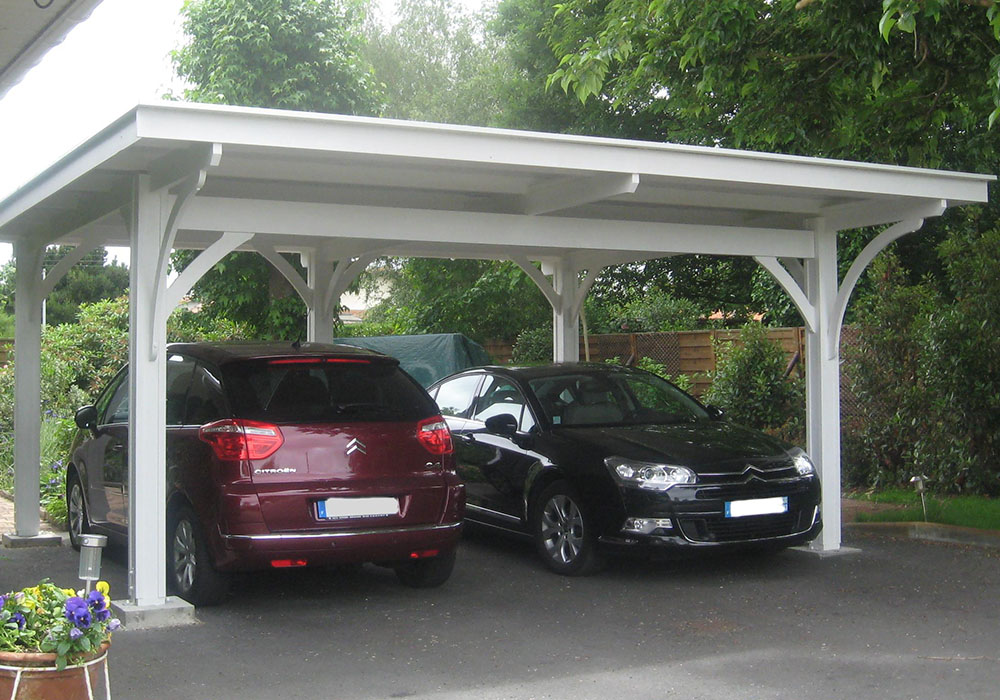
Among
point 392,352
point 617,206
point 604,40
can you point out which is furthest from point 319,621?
point 392,352

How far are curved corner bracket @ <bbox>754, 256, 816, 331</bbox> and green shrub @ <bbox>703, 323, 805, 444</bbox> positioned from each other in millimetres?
4003

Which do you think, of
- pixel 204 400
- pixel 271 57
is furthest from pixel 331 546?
pixel 271 57

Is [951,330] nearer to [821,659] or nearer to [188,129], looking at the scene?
[821,659]

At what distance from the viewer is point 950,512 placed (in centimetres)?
1088

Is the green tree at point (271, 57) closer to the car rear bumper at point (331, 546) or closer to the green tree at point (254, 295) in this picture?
the green tree at point (254, 295)

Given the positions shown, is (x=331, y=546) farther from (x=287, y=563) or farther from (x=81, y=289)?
(x=81, y=289)

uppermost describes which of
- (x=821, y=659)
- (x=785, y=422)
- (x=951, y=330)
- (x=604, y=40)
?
(x=604, y=40)

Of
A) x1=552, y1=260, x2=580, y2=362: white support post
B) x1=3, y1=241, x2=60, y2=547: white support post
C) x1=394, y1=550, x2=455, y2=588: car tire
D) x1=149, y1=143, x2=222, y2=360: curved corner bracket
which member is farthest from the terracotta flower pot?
x1=552, y1=260, x2=580, y2=362: white support post

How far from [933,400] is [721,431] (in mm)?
4296

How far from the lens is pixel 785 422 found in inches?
540

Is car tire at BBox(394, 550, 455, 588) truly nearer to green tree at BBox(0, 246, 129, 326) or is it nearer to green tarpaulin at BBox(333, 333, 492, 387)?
green tarpaulin at BBox(333, 333, 492, 387)

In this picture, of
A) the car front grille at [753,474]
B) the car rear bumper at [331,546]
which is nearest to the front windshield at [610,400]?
the car front grille at [753,474]

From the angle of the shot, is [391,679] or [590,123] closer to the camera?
[391,679]

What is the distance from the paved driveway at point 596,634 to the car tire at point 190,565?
137 millimetres
